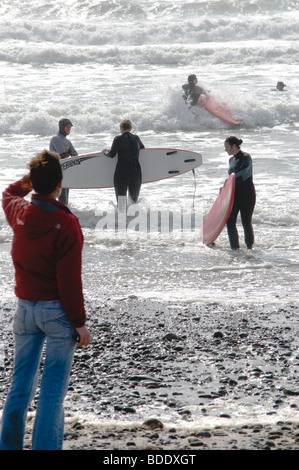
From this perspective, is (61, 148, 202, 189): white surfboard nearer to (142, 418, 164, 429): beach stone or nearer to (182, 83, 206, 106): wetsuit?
(142, 418, 164, 429): beach stone

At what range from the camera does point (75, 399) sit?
161 inches

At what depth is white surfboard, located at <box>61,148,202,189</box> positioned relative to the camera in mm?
9953

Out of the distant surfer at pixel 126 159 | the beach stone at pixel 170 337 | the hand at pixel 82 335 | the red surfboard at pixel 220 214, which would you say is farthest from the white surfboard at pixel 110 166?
the hand at pixel 82 335

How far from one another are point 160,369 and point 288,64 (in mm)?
21748

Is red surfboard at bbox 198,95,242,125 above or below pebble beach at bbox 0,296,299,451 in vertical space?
above

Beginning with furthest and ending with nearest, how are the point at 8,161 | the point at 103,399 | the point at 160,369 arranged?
the point at 8,161 < the point at 160,369 < the point at 103,399

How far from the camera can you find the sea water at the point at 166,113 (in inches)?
284

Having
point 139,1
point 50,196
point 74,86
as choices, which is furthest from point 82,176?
point 139,1

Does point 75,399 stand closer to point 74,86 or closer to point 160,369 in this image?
point 160,369

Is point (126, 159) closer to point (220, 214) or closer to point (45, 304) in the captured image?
point (220, 214)

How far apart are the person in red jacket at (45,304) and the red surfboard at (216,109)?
14485 millimetres

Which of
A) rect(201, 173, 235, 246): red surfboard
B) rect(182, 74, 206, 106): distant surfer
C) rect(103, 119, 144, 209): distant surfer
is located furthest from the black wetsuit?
rect(182, 74, 206, 106): distant surfer

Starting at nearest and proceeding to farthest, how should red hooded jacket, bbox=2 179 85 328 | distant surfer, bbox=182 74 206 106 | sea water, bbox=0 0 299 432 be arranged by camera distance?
1. red hooded jacket, bbox=2 179 85 328
2. sea water, bbox=0 0 299 432
3. distant surfer, bbox=182 74 206 106

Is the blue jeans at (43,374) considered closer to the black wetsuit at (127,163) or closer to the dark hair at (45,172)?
the dark hair at (45,172)
